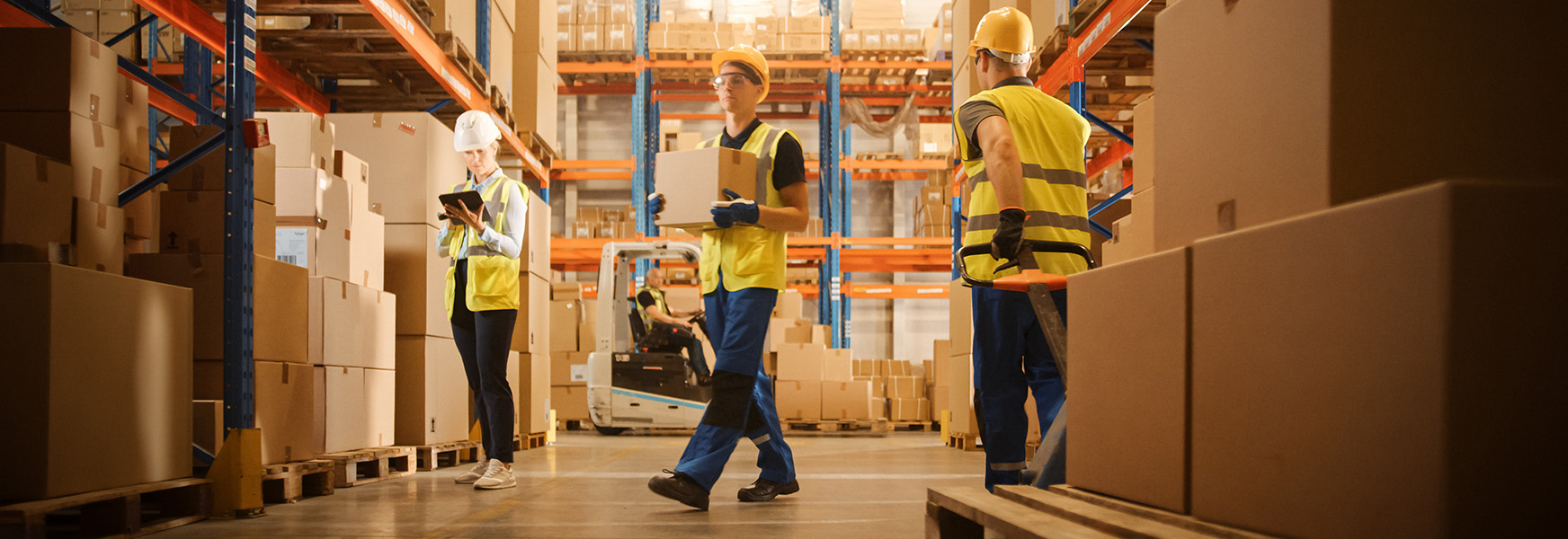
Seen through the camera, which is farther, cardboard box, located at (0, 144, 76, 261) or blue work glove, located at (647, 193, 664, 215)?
blue work glove, located at (647, 193, 664, 215)

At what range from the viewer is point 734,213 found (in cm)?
368

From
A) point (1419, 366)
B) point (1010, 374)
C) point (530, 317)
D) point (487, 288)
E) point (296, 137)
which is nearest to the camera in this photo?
point (1419, 366)

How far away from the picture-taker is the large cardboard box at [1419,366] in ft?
3.65

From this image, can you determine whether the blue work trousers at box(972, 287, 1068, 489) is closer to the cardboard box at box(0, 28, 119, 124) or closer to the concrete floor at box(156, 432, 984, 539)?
the concrete floor at box(156, 432, 984, 539)

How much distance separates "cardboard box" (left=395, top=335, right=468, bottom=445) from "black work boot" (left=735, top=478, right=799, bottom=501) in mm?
2746

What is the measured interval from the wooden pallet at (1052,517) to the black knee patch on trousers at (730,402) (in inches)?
50.7

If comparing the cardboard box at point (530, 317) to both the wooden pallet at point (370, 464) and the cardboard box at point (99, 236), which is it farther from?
the cardboard box at point (99, 236)

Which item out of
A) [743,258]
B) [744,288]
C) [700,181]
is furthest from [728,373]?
[700,181]

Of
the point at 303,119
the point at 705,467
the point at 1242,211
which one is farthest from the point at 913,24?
the point at 1242,211

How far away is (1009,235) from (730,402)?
1.34 metres

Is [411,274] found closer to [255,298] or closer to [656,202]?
[255,298]

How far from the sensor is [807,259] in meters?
15.8

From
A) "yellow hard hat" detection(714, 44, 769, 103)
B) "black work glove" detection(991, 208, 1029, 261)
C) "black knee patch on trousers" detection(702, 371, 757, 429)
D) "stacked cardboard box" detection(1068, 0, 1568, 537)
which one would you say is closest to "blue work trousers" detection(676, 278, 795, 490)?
"black knee patch on trousers" detection(702, 371, 757, 429)

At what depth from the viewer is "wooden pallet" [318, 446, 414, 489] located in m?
4.92
